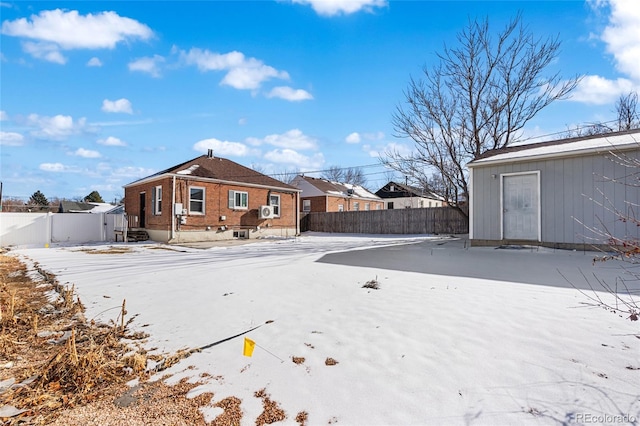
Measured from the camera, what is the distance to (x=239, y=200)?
60.3 ft

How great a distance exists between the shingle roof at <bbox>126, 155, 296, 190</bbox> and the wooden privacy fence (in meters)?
5.88

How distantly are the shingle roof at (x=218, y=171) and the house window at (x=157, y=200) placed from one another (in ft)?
2.50

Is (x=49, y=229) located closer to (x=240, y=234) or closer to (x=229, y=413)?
(x=240, y=234)

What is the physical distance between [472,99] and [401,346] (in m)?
16.0

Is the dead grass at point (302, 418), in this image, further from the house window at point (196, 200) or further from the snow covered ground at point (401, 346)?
the house window at point (196, 200)

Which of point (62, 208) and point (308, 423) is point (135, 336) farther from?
point (62, 208)

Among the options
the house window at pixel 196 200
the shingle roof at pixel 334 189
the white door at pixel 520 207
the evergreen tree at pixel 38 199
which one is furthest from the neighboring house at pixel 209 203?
the evergreen tree at pixel 38 199

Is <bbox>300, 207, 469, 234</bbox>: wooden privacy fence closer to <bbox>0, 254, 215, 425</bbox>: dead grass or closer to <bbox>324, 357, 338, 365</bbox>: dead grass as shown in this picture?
<bbox>324, 357, 338, 365</bbox>: dead grass

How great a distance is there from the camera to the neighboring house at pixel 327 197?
30094 millimetres

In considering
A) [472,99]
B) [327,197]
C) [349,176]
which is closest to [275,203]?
[327,197]

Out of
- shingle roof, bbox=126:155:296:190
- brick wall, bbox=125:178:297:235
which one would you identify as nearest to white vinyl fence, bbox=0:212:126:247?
brick wall, bbox=125:178:297:235

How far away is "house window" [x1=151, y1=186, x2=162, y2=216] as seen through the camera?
1656cm

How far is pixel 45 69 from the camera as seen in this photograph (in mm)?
10742

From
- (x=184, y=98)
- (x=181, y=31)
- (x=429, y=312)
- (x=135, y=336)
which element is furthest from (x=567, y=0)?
(x=184, y=98)
